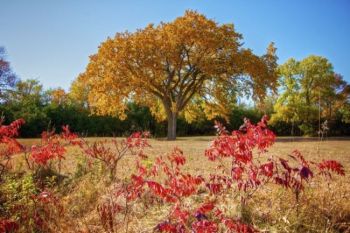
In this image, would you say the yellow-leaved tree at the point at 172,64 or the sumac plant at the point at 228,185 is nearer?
the sumac plant at the point at 228,185

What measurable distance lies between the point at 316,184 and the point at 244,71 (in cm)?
2008

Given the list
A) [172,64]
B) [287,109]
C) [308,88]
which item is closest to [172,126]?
[172,64]

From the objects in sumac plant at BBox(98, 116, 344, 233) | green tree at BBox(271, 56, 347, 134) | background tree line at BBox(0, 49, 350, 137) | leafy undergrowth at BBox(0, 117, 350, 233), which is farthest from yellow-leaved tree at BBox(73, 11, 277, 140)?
sumac plant at BBox(98, 116, 344, 233)

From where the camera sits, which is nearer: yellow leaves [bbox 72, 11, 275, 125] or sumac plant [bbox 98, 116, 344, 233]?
sumac plant [bbox 98, 116, 344, 233]

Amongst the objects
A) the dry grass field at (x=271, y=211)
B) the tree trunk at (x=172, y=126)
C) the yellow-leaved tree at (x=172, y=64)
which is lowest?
the dry grass field at (x=271, y=211)

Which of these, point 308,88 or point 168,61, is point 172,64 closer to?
point 168,61

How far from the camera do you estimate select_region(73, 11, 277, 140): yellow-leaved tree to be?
81.3ft

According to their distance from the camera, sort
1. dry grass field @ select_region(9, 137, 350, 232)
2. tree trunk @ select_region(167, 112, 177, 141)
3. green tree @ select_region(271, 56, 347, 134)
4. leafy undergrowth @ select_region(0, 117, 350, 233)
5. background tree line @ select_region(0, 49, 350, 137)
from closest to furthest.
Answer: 1. leafy undergrowth @ select_region(0, 117, 350, 233)
2. dry grass field @ select_region(9, 137, 350, 232)
3. tree trunk @ select_region(167, 112, 177, 141)
4. background tree line @ select_region(0, 49, 350, 137)
5. green tree @ select_region(271, 56, 347, 134)

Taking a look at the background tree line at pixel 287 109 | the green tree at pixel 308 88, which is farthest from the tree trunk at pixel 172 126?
the green tree at pixel 308 88

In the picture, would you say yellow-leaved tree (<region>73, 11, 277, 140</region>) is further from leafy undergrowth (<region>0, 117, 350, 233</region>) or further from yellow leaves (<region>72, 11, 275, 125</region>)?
leafy undergrowth (<region>0, 117, 350, 233</region>)

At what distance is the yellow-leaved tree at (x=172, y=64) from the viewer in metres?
24.8

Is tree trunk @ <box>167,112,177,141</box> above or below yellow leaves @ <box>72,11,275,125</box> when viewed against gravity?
below

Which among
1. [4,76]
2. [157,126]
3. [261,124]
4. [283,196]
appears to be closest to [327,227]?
[283,196]

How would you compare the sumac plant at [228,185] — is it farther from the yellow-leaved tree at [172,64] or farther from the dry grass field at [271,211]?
the yellow-leaved tree at [172,64]
